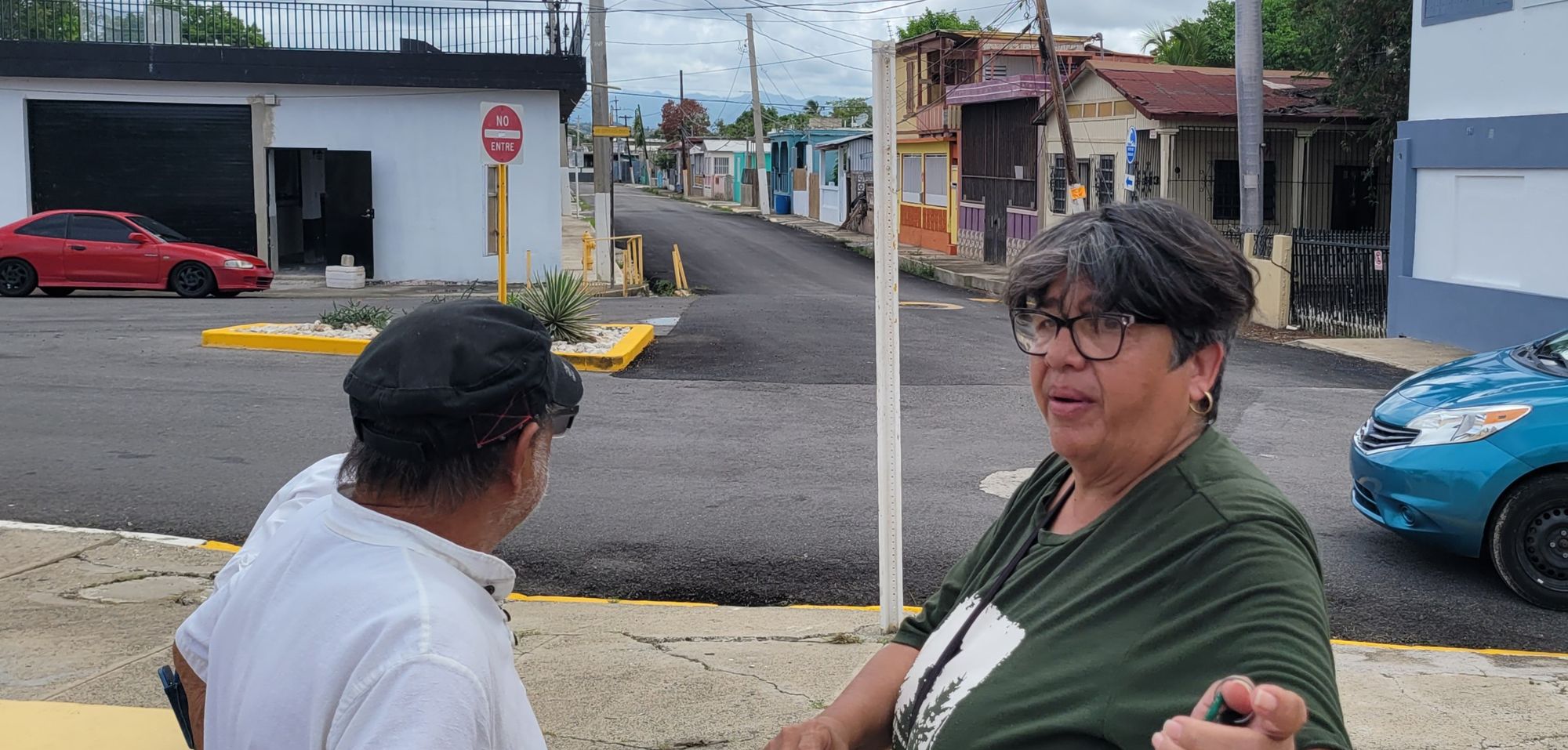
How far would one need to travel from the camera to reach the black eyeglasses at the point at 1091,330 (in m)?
2.18

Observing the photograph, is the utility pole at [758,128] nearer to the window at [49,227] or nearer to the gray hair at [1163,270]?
the window at [49,227]

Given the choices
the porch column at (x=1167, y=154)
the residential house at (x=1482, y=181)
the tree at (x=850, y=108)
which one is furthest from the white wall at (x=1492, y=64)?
the tree at (x=850, y=108)

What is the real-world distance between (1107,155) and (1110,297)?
86.8 ft

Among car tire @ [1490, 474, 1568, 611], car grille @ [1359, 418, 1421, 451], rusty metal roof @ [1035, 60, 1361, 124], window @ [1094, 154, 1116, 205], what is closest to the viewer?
car tire @ [1490, 474, 1568, 611]

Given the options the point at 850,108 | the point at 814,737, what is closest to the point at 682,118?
the point at 850,108

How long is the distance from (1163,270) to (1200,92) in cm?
2556

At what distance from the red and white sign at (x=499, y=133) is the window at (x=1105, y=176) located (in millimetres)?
15879

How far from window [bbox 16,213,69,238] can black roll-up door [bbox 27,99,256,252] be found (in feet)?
13.9

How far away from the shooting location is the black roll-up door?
2480 cm

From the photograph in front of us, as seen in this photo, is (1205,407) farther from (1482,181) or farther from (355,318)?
(1482,181)

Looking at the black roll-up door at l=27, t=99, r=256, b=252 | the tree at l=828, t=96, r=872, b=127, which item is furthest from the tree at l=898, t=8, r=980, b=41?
the black roll-up door at l=27, t=99, r=256, b=252

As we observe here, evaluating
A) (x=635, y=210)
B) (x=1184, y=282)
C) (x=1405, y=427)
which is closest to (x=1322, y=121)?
(x=1405, y=427)

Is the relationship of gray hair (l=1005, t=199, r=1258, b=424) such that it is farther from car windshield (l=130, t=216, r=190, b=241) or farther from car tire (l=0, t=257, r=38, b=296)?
car tire (l=0, t=257, r=38, b=296)

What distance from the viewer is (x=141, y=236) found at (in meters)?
20.9
